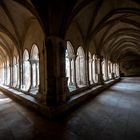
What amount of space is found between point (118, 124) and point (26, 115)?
2286mm

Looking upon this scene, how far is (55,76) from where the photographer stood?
378 centimetres

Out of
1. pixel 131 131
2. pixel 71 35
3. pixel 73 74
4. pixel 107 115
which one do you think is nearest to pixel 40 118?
pixel 107 115

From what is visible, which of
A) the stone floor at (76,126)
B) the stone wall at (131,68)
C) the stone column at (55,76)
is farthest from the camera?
the stone wall at (131,68)

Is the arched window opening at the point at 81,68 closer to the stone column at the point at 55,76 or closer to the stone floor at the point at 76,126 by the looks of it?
the stone column at the point at 55,76

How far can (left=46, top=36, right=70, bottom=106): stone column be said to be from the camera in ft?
12.1

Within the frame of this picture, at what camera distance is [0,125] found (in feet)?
9.00

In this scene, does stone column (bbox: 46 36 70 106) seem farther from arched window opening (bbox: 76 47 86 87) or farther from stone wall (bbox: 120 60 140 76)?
stone wall (bbox: 120 60 140 76)

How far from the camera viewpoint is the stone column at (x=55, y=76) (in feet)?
12.1

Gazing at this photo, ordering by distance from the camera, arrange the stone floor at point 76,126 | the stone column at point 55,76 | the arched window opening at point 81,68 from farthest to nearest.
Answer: the arched window opening at point 81,68, the stone column at point 55,76, the stone floor at point 76,126

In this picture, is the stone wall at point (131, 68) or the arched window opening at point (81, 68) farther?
the stone wall at point (131, 68)

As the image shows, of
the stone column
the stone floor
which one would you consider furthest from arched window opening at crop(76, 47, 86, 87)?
the stone floor

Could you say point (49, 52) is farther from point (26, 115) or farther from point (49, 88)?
point (26, 115)

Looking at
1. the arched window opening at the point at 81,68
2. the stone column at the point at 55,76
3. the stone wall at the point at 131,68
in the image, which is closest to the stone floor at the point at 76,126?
the stone column at the point at 55,76

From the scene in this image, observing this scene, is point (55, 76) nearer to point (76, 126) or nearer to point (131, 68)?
point (76, 126)
